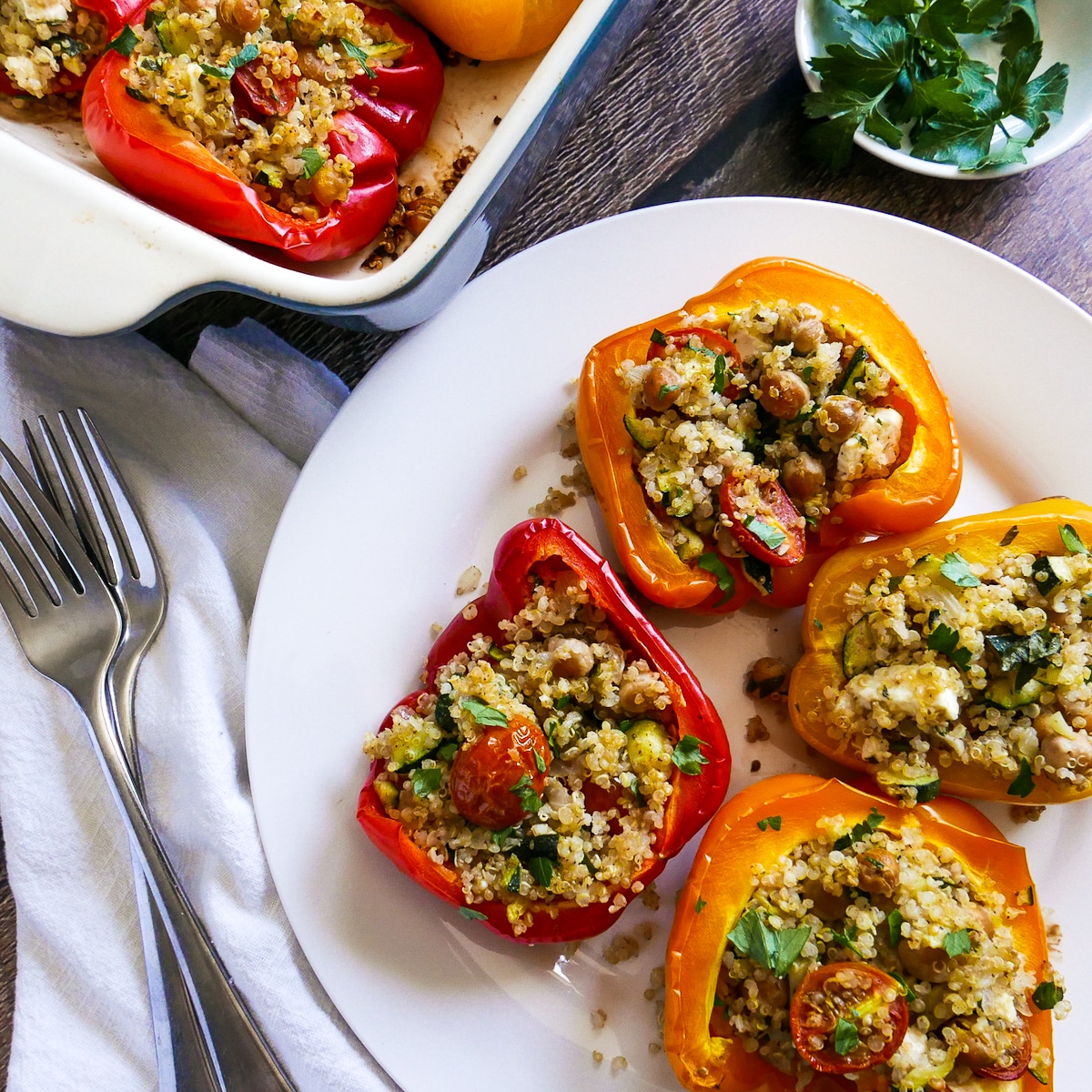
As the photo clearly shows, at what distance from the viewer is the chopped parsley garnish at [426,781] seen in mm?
1685

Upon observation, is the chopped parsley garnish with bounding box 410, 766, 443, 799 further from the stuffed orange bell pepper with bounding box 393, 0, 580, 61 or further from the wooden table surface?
the stuffed orange bell pepper with bounding box 393, 0, 580, 61

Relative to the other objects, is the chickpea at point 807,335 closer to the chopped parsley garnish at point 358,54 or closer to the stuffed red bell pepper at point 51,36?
the chopped parsley garnish at point 358,54

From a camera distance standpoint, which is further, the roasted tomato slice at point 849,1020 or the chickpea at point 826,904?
the chickpea at point 826,904

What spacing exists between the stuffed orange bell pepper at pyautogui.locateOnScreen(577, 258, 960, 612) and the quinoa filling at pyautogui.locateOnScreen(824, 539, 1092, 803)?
17cm

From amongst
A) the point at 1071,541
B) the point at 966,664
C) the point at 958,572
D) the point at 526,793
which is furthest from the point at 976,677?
the point at 526,793

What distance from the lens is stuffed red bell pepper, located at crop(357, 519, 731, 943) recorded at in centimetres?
165

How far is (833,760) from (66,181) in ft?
5.25

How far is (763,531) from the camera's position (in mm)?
1704

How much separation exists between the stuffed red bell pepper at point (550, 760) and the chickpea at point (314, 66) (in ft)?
2.78

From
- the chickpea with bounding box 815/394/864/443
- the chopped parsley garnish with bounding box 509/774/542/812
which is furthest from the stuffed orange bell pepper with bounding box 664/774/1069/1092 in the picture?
the chickpea with bounding box 815/394/864/443

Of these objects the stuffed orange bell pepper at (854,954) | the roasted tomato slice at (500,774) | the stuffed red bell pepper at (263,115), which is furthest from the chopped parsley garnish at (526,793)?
the stuffed red bell pepper at (263,115)

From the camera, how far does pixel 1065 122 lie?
6.76 ft

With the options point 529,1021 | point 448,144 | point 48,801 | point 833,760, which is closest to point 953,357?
point 833,760

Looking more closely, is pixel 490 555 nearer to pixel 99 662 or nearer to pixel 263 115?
pixel 99 662
